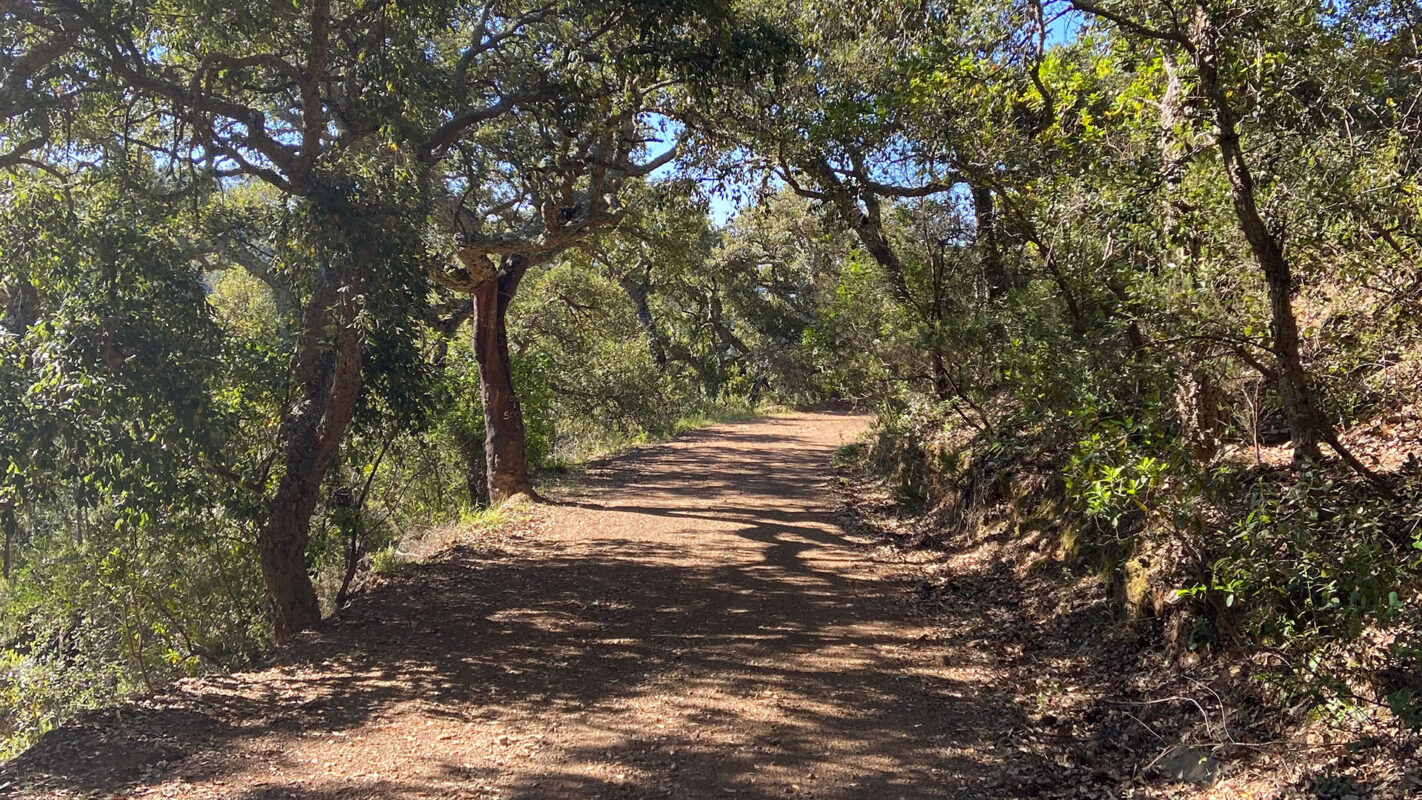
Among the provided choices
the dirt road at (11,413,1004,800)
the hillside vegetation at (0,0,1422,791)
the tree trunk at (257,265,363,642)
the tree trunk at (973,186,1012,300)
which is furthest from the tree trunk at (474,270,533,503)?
the tree trunk at (973,186,1012,300)

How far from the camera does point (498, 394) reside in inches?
482

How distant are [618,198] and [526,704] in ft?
23.5

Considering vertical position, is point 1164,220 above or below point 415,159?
below

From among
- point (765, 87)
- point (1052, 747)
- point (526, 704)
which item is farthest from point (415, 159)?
point (1052, 747)

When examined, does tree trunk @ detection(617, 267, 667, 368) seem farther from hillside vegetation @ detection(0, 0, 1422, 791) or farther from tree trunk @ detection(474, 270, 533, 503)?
hillside vegetation @ detection(0, 0, 1422, 791)

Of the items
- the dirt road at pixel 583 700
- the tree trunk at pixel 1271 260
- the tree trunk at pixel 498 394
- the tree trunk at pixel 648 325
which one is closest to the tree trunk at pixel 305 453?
the dirt road at pixel 583 700

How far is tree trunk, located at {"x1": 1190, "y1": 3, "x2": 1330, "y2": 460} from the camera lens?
4.18 metres

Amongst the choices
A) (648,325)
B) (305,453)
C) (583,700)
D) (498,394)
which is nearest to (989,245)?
(583,700)

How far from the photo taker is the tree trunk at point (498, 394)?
39.2 ft

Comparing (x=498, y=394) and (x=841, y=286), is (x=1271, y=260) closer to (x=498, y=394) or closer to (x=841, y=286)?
(x=841, y=286)

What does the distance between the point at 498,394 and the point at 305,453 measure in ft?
17.1

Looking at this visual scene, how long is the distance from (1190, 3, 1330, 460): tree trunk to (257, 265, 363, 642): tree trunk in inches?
239

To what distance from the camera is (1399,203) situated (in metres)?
4.48

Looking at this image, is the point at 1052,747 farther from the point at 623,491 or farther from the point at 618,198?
the point at 623,491
